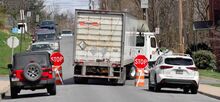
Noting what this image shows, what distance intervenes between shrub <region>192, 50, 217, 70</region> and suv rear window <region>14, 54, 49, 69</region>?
2552 centimetres

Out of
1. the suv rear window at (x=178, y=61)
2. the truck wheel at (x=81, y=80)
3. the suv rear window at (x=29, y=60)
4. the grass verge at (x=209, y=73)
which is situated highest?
the suv rear window at (x=29, y=60)

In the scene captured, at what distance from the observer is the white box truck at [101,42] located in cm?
3045

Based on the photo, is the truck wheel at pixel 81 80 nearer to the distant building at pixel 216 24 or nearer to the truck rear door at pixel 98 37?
the truck rear door at pixel 98 37

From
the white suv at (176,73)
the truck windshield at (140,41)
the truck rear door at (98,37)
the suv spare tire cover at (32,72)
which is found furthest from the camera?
the truck windshield at (140,41)

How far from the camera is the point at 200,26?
47094 millimetres

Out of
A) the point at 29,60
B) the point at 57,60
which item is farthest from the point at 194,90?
the point at 57,60

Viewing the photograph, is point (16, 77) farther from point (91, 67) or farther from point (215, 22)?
point (215, 22)

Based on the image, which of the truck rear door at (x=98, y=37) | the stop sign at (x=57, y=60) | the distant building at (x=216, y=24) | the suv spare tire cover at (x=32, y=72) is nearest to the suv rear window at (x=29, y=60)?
the suv spare tire cover at (x=32, y=72)

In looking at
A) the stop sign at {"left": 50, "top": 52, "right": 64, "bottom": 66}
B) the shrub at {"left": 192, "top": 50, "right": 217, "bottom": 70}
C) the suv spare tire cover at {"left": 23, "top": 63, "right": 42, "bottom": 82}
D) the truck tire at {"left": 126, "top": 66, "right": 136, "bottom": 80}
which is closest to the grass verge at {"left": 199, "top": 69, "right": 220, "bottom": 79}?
the shrub at {"left": 192, "top": 50, "right": 217, "bottom": 70}

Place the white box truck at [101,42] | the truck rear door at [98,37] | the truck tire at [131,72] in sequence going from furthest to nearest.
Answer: the truck tire at [131,72] < the truck rear door at [98,37] < the white box truck at [101,42]

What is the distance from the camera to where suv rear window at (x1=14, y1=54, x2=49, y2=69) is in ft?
77.8

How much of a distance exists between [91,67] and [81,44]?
4.49ft

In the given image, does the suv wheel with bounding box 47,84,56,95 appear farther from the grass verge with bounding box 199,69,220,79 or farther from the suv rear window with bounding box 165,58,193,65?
the grass verge with bounding box 199,69,220,79

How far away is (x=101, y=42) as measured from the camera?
30859 millimetres
